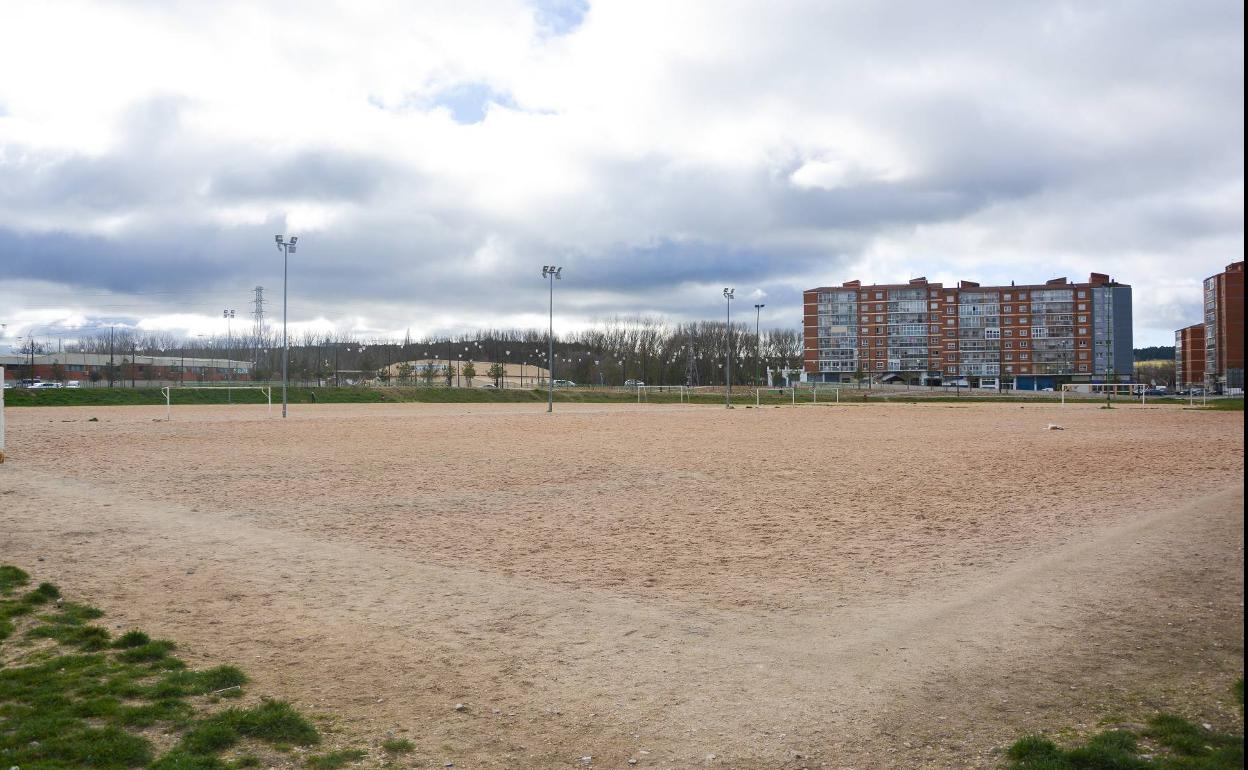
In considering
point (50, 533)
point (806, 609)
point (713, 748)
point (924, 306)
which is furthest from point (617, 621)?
point (924, 306)

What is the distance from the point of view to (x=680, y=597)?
8.93 meters

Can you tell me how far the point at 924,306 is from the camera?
14725cm

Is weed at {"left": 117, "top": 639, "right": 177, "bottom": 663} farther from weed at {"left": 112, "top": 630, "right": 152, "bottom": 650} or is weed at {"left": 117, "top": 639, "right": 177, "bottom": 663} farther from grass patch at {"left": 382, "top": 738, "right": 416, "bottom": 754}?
grass patch at {"left": 382, "top": 738, "right": 416, "bottom": 754}

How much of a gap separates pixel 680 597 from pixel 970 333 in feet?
495

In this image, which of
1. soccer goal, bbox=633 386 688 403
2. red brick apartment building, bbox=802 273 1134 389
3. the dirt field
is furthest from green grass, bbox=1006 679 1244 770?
red brick apartment building, bbox=802 273 1134 389

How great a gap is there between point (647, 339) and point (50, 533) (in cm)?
15366

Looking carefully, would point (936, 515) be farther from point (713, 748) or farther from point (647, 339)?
point (647, 339)

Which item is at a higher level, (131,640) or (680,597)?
(131,640)

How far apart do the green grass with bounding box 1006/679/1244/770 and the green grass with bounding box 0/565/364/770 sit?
4077 millimetres

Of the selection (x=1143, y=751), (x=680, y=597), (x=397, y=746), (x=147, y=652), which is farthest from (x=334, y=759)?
(x=1143, y=751)

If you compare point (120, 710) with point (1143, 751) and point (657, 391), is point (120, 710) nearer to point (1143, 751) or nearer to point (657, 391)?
point (1143, 751)

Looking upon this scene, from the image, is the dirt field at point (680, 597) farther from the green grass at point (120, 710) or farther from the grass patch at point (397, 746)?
the green grass at point (120, 710)

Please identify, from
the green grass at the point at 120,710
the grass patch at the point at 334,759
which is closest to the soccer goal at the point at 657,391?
the green grass at the point at 120,710

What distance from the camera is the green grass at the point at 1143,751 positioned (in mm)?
4836
